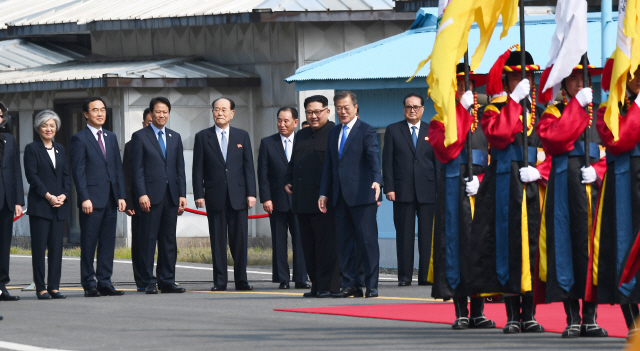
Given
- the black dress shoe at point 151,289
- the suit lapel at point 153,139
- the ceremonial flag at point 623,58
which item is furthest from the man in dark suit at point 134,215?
the ceremonial flag at point 623,58

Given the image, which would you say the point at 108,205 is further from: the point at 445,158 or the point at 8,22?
the point at 8,22

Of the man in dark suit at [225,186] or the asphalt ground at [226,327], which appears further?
the man in dark suit at [225,186]

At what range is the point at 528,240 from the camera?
27.9 feet

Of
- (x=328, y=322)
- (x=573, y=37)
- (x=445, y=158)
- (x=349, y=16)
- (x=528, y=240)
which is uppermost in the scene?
(x=349, y=16)

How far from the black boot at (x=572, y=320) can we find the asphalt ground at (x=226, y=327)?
0.09 meters

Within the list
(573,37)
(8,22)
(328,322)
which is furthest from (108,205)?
(8,22)

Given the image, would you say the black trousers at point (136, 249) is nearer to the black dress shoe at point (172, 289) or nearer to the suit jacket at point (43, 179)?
the black dress shoe at point (172, 289)

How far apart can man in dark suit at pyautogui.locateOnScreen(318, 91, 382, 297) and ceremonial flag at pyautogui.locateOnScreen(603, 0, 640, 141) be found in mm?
3995

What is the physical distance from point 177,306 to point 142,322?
1434mm

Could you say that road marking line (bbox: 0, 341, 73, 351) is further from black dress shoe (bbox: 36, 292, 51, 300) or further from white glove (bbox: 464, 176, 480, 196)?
black dress shoe (bbox: 36, 292, 51, 300)

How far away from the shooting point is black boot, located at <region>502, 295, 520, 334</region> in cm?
848

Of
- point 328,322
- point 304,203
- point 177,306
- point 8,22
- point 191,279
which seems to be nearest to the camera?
point 328,322

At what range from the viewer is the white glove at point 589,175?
27.0 feet

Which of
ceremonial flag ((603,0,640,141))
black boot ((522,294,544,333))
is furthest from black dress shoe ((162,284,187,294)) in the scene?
ceremonial flag ((603,0,640,141))
